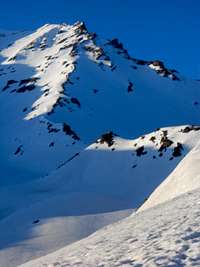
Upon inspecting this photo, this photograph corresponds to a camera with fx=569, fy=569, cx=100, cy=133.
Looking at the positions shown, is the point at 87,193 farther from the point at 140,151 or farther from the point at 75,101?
the point at 75,101

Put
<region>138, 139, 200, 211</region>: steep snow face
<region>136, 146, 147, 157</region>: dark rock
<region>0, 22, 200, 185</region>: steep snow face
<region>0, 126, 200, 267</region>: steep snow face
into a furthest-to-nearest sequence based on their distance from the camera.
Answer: <region>0, 22, 200, 185</region>: steep snow face < <region>136, 146, 147, 157</region>: dark rock < <region>0, 126, 200, 267</region>: steep snow face < <region>138, 139, 200, 211</region>: steep snow face

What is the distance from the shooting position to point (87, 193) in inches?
1790

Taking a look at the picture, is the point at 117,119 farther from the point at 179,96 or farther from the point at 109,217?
the point at 109,217

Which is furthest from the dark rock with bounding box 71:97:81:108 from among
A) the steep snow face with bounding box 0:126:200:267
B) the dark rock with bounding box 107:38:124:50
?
the steep snow face with bounding box 0:126:200:267

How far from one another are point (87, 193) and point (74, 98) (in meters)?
67.9

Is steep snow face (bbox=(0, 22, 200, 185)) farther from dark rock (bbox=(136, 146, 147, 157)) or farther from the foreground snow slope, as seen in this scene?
the foreground snow slope

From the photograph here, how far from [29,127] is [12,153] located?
7.43 metres

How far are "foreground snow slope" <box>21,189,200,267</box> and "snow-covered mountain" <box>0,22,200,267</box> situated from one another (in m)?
8.88

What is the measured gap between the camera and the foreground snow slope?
11555 mm

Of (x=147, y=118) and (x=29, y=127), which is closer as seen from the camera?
(x=29, y=127)

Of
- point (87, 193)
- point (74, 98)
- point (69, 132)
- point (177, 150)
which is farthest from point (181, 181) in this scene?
point (74, 98)

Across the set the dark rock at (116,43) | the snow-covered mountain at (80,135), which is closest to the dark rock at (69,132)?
the snow-covered mountain at (80,135)

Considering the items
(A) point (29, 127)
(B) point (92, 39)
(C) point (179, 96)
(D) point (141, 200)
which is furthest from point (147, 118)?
(D) point (141, 200)

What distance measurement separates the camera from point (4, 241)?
3306 centimetres
